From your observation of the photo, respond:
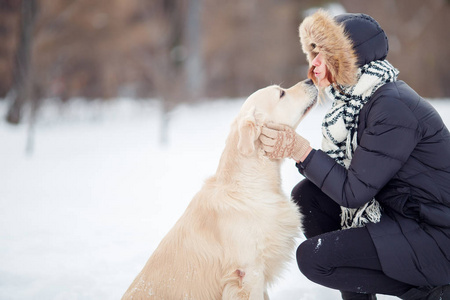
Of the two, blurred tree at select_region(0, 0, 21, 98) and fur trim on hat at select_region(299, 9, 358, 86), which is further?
blurred tree at select_region(0, 0, 21, 98)

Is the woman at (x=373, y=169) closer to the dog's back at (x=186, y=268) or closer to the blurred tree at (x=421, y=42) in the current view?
the dog's back at (x=186, y=268)

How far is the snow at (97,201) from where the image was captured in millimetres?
2746

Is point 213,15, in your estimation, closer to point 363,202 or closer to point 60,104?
point 60,104

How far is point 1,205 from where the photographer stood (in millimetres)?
4637

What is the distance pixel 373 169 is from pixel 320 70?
0.66 metres

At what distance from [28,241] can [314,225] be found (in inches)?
109

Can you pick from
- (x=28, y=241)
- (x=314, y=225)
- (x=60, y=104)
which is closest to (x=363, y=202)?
(x=314, y=225)

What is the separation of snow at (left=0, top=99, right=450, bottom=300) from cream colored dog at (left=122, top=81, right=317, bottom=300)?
0.28m

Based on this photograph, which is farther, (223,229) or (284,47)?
(284,47)

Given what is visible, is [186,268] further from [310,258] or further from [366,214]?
[366,214]

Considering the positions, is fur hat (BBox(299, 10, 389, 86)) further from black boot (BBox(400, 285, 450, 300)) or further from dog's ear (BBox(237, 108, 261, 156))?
black boot (BBox(400, 285, 450, 300))

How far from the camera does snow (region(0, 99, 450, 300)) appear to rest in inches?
108

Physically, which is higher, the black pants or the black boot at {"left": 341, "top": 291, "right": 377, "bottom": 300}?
the black pants

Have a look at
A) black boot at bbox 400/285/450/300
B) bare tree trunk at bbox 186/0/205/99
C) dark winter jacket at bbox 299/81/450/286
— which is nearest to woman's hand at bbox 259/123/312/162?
dark winter jacket at bbox 299/81/450/286
